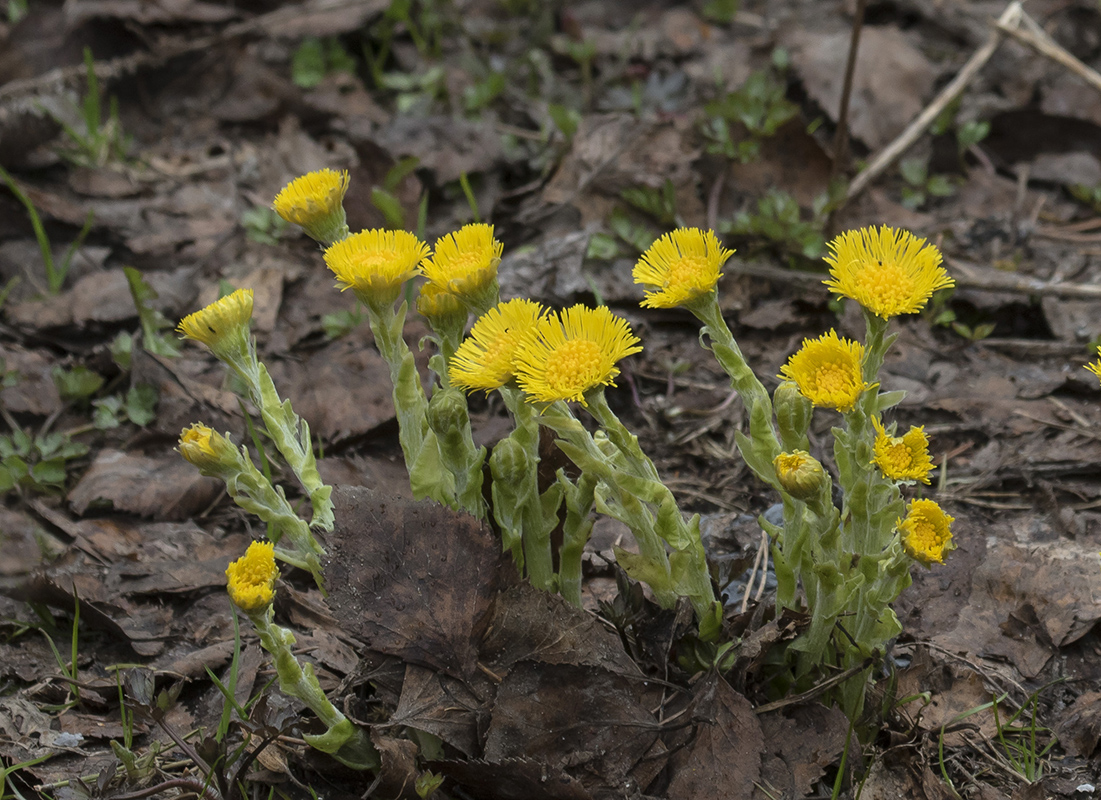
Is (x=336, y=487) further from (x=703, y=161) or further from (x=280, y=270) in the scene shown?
(x=703, y=161)

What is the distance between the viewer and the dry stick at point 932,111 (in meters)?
3.64

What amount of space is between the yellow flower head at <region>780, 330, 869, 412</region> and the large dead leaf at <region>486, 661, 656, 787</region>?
61 centimetres

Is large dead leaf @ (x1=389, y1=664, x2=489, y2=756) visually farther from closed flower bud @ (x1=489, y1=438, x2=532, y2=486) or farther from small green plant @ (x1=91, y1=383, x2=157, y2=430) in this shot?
small green plant @ (x1=91, y1=383, x2=157, y2=430)

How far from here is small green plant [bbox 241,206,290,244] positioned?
3596 mm

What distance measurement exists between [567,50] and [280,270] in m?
1.92

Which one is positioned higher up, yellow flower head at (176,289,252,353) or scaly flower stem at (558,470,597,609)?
yellow flower head at (176,289,252,353)

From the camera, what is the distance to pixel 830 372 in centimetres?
154

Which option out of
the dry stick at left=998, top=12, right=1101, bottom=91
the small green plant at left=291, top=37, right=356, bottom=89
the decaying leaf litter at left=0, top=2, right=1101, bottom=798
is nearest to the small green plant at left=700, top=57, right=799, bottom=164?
the decaying leaf litter at left=0, top=2, right=1101, bottom=798

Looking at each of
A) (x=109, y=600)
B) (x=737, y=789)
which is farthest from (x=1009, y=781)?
(x=109, y=600)

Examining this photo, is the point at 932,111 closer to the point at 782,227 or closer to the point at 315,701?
the point at 782,227

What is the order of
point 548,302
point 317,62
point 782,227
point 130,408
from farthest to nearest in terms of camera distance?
1. point 317,62
2. point 782,227
3. point 548,302
4. point 130,408

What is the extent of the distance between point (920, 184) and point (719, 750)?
2856 millimetres

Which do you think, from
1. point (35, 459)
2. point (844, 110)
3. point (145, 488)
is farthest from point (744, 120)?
point (35, 459)

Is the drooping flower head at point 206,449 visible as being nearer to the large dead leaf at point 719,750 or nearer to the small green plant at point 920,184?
the large dead leaf at point 719,750
